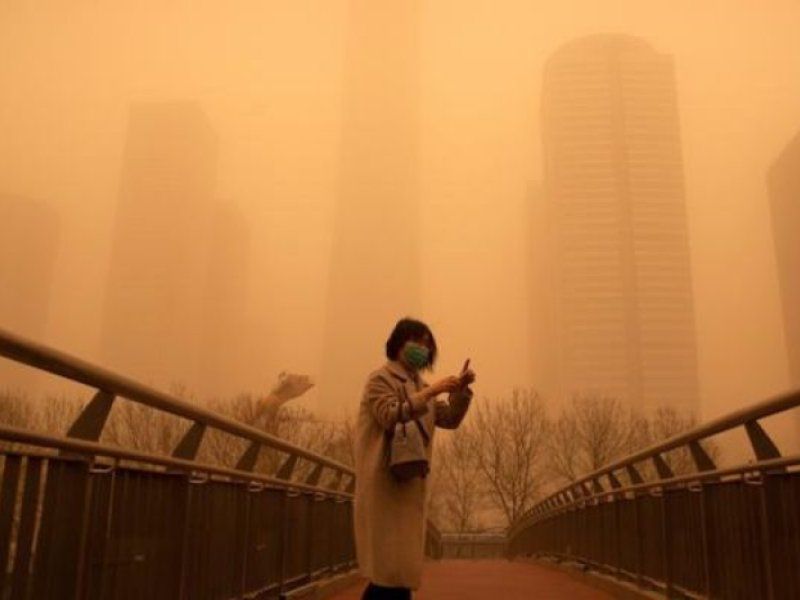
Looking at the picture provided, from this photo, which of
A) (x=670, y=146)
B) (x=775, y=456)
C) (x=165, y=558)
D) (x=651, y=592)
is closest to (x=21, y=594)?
(x=165, y=558)

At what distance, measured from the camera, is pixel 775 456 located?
3854mm

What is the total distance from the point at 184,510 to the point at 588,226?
2909 inches

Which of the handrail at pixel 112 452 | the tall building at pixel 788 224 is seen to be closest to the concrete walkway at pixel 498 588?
the handrail at pixel 112 452

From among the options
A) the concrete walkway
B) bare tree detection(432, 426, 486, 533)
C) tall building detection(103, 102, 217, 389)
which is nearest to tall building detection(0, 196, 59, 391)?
tall building detection(103, 102, 217, 389)

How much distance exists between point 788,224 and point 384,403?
64073mm

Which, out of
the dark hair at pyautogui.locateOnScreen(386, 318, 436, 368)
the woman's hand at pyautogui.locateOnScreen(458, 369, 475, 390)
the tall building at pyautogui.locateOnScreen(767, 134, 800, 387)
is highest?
the tall building at pyautogui.locateOnScreen(767, 134, 800, 387)

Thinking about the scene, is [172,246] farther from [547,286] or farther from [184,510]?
[184,510]

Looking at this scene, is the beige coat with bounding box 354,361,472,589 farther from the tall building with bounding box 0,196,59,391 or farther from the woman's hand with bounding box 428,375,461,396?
the tall building with bounding box 0,196,59,391

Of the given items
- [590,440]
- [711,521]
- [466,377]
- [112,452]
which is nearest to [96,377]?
[112,452]

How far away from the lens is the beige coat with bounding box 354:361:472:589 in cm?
372

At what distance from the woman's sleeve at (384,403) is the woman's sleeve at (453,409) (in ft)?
0.89

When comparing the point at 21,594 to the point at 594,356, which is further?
the point at 594,356

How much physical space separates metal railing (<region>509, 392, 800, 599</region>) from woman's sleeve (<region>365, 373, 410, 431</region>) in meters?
1.48

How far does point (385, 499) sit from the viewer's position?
12.4 feet
